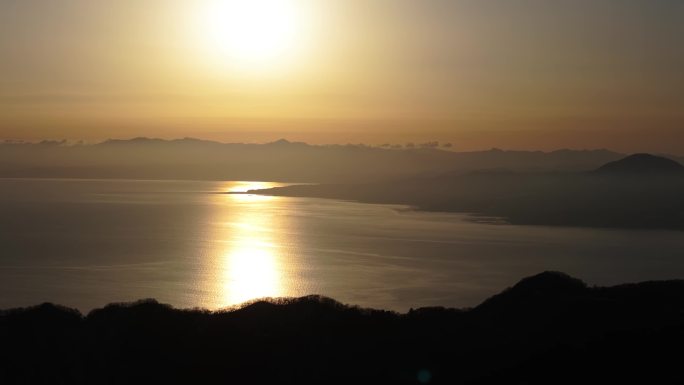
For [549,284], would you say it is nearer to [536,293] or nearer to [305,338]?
[536,293]

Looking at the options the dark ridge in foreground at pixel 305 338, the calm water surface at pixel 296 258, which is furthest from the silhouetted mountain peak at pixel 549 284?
the calm water surface at pixel 296 258

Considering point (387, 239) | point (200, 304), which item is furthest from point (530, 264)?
point (200, 304)

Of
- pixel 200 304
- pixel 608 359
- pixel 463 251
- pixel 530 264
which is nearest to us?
pixel 608 359

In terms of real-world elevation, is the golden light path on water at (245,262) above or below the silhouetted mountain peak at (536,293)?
below

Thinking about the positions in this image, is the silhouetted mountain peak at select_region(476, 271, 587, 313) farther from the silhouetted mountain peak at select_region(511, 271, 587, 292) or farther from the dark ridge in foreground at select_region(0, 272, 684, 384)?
the dark ridge in foreground at select_region(0, 272, 684, 384)

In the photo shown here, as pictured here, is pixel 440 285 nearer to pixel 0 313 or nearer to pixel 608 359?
pixel 0 313

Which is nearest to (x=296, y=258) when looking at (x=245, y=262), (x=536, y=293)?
(x=245, y=262)

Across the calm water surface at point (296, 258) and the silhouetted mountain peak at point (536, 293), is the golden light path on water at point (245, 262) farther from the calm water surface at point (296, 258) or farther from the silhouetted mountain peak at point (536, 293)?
the silhouetted mountain peak at point (536, 293)
